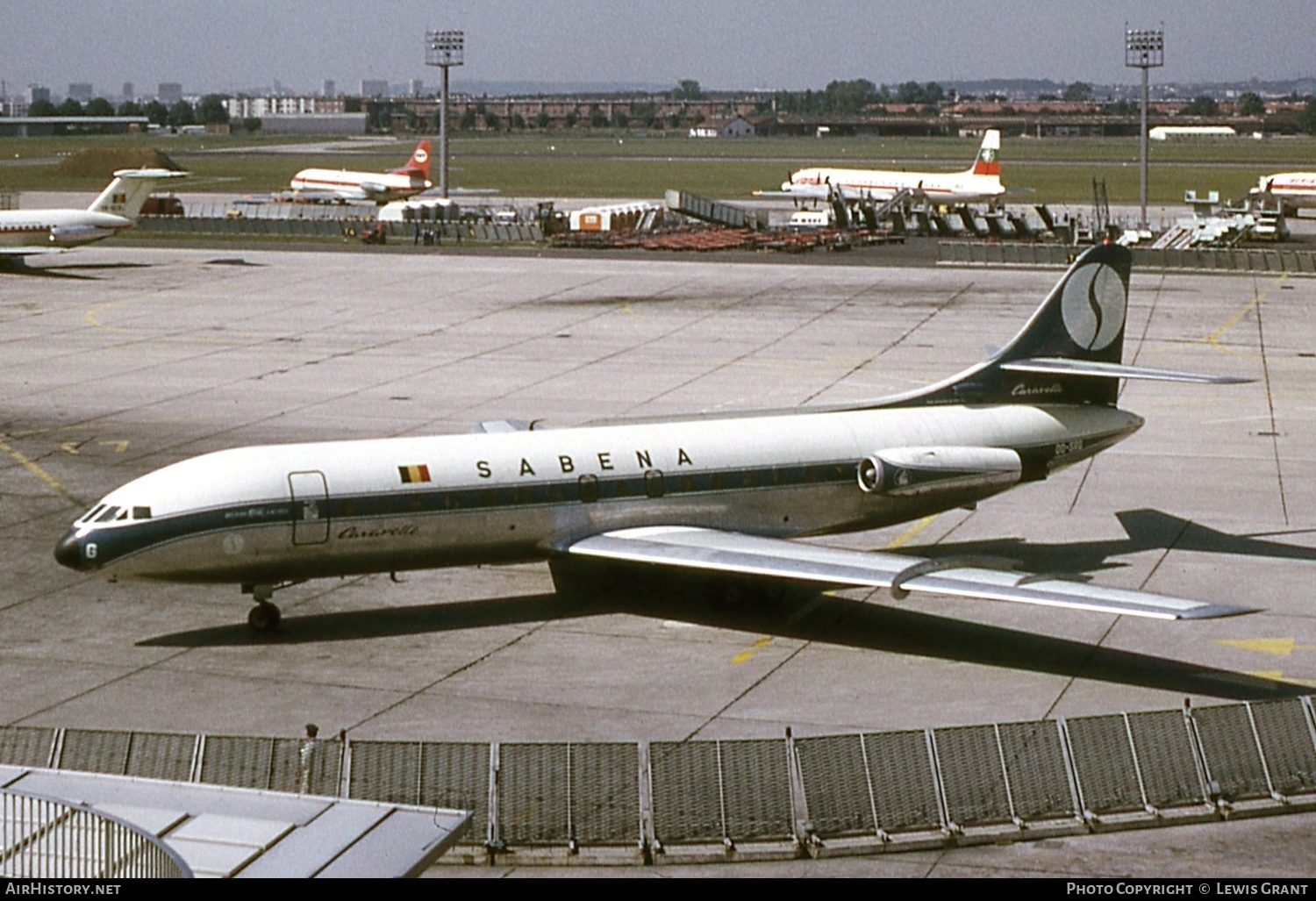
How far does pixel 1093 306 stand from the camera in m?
37.6

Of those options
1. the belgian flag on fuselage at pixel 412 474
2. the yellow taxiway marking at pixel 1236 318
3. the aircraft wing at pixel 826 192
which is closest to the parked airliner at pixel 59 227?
the yellow taxiway marking at pixel 1236 318

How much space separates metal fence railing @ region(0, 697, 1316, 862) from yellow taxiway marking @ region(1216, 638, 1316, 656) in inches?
300

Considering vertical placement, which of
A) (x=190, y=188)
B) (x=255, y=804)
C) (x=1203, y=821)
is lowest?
(x=1203, y=821)

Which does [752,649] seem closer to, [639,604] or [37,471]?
[639,604]

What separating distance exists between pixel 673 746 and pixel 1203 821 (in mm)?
6923

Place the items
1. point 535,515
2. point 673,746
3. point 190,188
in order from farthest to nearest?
point 190,188 → point 535,515 → point 673,746

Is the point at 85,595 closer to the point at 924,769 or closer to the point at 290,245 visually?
the point at 924,769

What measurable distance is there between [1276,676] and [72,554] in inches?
787

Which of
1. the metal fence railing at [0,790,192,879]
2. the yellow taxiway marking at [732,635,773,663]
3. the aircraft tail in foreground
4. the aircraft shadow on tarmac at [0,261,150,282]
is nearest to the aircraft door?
the yellow taxiway marking at [732,635,773,663]

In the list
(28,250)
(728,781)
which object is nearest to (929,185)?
(28,250)

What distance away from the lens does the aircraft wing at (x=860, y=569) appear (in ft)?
91.1

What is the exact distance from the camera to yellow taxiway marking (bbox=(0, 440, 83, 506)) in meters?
42.3

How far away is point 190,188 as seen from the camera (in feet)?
574

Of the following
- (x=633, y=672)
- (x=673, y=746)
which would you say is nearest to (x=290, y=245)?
(x=633, y=672)
